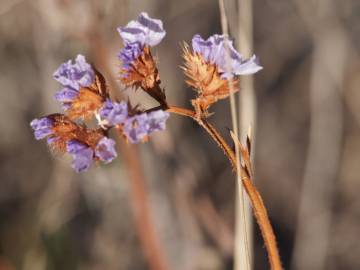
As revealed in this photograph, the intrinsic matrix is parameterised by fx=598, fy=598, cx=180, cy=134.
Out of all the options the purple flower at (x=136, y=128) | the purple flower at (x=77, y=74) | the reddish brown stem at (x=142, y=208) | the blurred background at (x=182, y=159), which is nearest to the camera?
the purple flower at (x=136, y=128)

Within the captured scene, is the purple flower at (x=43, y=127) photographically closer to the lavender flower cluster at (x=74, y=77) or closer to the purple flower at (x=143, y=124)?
the lavender flower cluster at (x=74, y=77)

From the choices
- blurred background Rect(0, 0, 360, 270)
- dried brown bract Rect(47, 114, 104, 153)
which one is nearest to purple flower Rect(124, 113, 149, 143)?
dried brown bract Rect(47, 114, 104, 153)

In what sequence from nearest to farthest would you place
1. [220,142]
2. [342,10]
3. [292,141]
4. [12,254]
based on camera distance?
1. [220,142]
2. [12,254]
3. [342,10]
4. [292,141]

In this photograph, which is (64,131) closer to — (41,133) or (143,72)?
(41,133)

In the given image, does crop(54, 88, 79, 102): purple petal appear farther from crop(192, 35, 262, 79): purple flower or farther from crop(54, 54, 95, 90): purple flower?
crop(192, 35, 262, 79): purple flower

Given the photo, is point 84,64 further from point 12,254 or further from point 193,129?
point 193,129

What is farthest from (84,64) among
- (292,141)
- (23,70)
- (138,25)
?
(292,141)

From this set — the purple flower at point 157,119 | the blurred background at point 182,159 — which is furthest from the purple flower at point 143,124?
the blurred background at point 182,159
